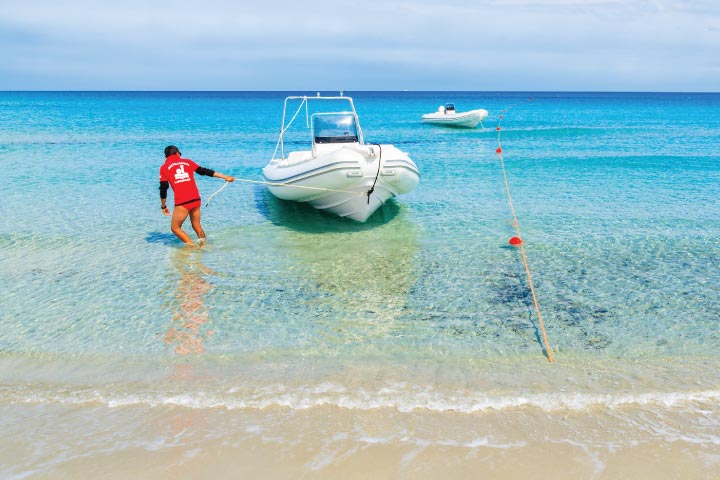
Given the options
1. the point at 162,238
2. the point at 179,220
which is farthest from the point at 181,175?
the point at 162,238

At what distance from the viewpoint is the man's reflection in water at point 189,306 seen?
18.7 ft

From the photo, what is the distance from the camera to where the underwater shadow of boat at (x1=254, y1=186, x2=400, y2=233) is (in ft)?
33.9

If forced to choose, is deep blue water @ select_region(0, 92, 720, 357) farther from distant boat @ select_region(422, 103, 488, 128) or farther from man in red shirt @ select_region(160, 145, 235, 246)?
distant boat @ select_region(422, 103, 488, 128)

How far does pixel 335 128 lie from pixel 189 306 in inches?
220

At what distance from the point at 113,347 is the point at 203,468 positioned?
94.5 inches

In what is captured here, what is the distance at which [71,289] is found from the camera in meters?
7.18

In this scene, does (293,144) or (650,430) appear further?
(293,144)

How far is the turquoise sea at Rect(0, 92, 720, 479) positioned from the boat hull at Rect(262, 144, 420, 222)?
0.45 m

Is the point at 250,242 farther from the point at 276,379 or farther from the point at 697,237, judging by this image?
the point at 697,237

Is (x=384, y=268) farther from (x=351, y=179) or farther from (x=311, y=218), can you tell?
(x=311, y=218)

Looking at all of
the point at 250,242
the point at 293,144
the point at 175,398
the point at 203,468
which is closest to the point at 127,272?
the point at 250,242

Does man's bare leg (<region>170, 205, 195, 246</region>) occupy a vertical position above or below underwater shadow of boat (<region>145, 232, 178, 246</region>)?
above

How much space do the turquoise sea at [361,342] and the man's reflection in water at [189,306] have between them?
4 cm

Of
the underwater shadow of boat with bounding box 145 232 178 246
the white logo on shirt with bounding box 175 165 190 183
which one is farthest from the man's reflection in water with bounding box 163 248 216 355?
the white logo on shirt with bounding box 175 165 190 183
